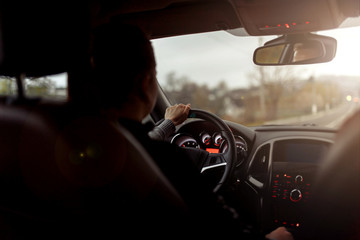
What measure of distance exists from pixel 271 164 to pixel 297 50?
3.57 feet

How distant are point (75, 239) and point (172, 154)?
59 cm

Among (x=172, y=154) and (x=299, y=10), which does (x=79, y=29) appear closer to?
(x=172, y=154)

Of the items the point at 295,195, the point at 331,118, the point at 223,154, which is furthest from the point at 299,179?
the point at 331,118

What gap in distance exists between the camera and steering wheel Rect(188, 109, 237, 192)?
3027mm

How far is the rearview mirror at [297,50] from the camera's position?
291 cm

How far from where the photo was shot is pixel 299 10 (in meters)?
2.85

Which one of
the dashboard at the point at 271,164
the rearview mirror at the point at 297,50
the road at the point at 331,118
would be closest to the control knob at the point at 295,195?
the dashboard at the point at 271,164

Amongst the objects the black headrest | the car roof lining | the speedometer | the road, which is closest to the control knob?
the road

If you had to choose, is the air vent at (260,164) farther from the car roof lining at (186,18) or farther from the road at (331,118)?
the car roof lining at (186,18)

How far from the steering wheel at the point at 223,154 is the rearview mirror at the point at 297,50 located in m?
0.67

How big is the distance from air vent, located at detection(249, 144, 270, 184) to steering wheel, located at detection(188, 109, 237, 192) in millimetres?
622

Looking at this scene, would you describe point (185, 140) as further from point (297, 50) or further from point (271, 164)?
point (297, 50)

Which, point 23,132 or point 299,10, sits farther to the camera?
point 299,10

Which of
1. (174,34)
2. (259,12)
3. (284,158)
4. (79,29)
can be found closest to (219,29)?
(174,34)
